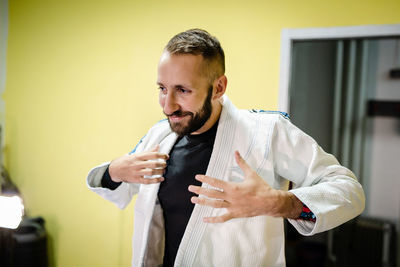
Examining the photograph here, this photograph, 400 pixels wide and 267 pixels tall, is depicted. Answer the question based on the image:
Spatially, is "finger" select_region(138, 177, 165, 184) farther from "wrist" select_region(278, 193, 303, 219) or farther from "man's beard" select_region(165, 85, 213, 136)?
"wrist" select_region(278, 193, 303, 219)

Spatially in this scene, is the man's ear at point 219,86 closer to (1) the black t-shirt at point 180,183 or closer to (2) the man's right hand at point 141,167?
(1) the black t-shirt at point 180,183

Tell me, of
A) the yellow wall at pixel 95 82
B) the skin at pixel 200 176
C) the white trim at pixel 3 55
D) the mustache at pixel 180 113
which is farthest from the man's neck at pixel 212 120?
the white trim at pixel 3 55

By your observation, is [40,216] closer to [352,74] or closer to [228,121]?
[228,121]

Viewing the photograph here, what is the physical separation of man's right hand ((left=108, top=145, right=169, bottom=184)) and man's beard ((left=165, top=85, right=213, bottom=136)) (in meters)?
0.11

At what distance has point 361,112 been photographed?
218 centimetres

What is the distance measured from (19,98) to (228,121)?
7.03 feet

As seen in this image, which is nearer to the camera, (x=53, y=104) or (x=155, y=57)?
(x=155, y=57)

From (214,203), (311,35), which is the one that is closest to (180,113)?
(214,203)

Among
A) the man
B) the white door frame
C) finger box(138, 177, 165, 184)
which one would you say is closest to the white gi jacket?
the man

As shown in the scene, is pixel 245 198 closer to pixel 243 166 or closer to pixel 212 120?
pixel 243 166

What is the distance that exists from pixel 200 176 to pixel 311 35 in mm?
1247

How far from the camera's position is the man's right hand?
1187 mm

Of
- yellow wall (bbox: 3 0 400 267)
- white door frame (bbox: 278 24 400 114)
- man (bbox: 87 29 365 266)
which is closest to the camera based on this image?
man (bbox: 87 29 365 266)

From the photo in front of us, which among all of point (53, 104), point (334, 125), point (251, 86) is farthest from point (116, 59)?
point (334, 125)
